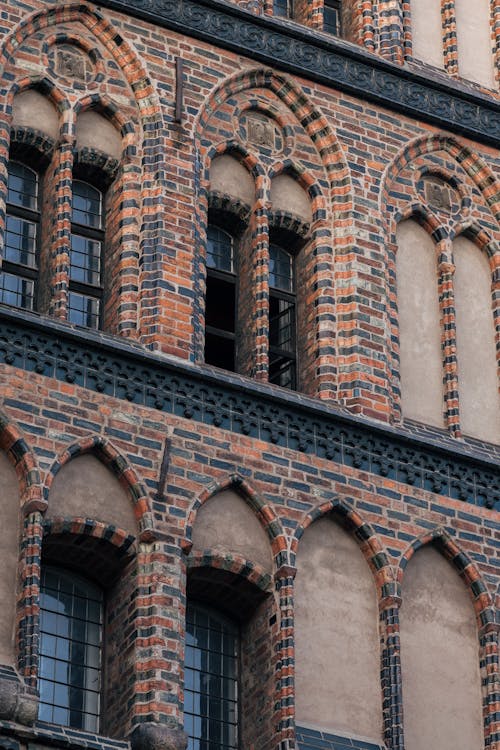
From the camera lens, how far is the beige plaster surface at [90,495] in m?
20.9

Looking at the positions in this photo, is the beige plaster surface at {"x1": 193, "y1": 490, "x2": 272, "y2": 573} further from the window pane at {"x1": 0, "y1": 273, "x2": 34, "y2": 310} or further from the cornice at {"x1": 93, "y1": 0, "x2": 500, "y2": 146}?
the cornice at {"x1": 93, "y1": 0, "x2": 500, "y2": 146}

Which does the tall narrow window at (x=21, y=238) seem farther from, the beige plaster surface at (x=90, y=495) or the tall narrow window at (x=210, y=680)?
the tall narrow window at (x=210, y=680)

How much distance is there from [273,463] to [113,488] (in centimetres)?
148

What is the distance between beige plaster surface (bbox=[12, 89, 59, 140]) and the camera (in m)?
22.6

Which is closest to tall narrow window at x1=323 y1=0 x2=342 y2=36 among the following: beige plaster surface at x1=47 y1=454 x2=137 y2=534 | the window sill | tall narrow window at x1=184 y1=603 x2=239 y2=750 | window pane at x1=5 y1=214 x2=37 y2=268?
window pane at x1=5 y1=214 x2=37 y2=268

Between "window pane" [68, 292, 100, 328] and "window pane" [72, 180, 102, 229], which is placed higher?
"window pane" [72, 180, 102, 229]

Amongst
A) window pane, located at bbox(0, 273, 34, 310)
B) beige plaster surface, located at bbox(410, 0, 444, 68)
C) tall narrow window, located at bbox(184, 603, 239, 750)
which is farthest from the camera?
beige plaster surface, located at bbox(410, 0, 444, 68)

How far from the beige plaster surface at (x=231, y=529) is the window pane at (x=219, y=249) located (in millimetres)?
2419

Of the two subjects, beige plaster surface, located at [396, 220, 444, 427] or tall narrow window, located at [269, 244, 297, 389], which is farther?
beige plaster surface, located at [396, 220, 444, 427]

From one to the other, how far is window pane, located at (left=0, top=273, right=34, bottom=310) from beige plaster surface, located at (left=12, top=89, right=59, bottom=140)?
132 centimetres

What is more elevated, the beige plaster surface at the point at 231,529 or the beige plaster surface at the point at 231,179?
the beige plaster surface at the point at 231,179

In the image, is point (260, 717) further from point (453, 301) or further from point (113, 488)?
point (453, 301)

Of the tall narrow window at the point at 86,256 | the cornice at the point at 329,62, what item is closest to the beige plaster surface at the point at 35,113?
the tall narrow window at the point at 86,256

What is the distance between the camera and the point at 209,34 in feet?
78.1
